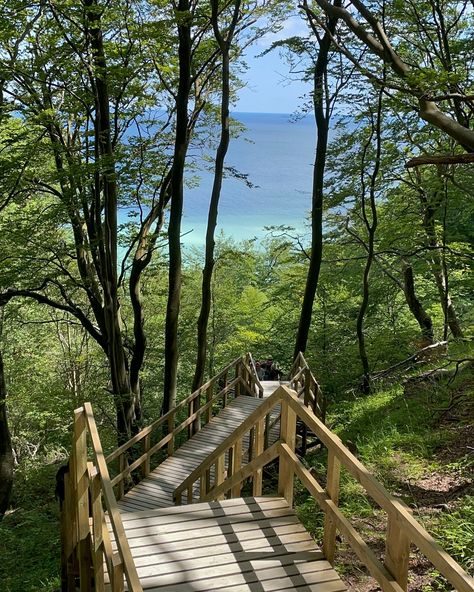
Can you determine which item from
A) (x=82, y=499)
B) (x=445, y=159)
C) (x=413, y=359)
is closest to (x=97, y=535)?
(x=82, y=499)

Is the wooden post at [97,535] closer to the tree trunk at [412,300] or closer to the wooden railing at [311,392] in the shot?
the wooden railing at [311,392]

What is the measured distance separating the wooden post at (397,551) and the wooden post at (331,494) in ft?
2.26

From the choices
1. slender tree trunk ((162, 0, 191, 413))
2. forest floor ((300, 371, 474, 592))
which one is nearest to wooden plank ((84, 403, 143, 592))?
forest floor ((300, 371, 474, 592))

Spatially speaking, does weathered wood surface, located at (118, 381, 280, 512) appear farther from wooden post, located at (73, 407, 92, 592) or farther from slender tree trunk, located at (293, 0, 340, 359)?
wooden post, located at (73, 407, 92, 592)

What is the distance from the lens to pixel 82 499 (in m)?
4.80

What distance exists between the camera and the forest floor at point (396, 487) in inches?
190

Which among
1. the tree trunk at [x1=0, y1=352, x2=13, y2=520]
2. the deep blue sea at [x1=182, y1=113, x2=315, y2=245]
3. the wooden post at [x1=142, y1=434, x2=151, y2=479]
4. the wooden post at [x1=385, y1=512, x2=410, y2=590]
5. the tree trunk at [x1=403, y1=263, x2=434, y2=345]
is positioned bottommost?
the tree trunk at [x1=0, y1=352, x2=13, y2=520]

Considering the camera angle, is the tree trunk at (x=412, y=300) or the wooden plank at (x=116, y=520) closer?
the wooden plank at (x=116, y=520)

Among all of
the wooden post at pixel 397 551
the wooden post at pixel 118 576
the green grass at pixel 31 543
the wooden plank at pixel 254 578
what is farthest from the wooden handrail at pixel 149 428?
the wooden post at pixel 397 551

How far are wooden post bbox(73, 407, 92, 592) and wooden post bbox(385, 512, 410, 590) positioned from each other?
2.80m

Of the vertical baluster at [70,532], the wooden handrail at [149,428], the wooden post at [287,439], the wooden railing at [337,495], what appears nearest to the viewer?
the wooden railing at [337,495]

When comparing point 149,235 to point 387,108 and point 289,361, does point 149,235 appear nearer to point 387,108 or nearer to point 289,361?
point 387,108

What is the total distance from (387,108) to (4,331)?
18923 millimetres

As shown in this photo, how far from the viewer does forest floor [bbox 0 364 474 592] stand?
4.82m
